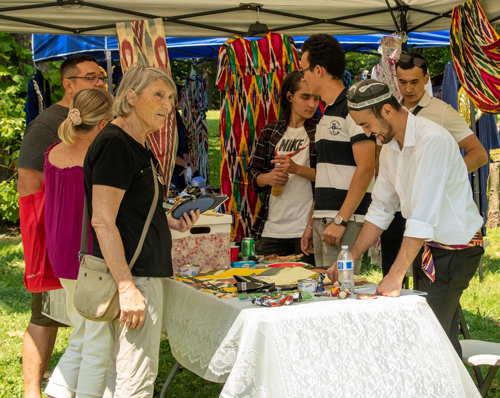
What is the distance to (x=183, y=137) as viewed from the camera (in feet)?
21.5

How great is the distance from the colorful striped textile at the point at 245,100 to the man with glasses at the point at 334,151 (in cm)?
108

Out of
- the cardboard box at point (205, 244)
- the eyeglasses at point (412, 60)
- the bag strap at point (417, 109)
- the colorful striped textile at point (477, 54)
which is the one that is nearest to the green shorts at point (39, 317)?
the cardboard box at point (205, 244)

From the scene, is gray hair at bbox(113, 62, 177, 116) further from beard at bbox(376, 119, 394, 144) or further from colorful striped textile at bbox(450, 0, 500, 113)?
colorful striped textile at bbox(450, 0, 500, 113)

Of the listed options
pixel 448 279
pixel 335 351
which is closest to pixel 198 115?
pixel 448 279

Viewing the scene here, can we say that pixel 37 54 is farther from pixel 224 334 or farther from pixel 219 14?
pixel 224 334

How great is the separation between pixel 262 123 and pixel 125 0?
50.8 inches

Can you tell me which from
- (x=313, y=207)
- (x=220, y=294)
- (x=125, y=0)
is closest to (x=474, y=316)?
(x=313, y=207)

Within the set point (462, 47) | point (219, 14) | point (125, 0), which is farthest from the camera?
point (219, 14)

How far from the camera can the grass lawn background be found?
11.5 ft

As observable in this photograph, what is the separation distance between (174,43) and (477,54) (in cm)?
386

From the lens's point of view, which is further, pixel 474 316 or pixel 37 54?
pixel 37 54

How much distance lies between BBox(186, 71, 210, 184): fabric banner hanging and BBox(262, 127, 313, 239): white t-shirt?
12.0 ft

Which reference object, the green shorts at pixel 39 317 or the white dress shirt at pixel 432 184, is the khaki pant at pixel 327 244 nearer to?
the white dress shirt at pixel 432 184

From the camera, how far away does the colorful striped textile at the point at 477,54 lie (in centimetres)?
307
